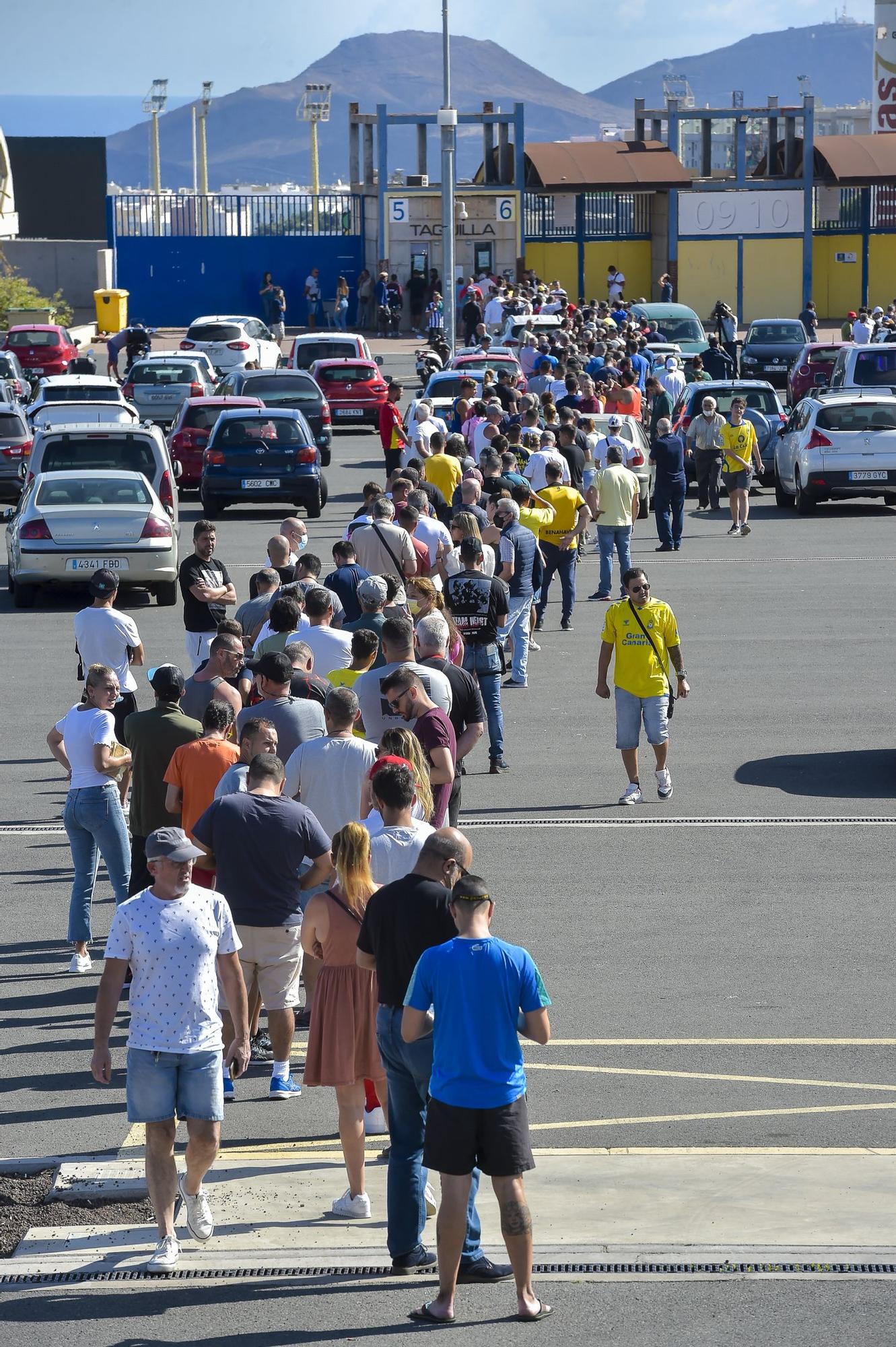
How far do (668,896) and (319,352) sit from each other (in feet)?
100

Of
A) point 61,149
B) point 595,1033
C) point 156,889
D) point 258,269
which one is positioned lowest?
point 595,1033

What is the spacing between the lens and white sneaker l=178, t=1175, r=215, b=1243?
689 cm

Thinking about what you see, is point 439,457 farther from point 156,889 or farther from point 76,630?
point 156,889

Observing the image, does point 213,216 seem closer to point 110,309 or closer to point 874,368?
point 110,309

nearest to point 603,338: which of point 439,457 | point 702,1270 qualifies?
point 439,457

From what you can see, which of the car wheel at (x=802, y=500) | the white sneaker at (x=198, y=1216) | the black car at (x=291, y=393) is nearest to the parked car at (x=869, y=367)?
the car wheel at (x=802, y=500)

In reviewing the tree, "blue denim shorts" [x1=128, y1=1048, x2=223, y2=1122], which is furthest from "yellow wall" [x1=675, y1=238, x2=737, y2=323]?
"blue denim shorts" [x1=128, y1=1048, x2=223, y2=1122]

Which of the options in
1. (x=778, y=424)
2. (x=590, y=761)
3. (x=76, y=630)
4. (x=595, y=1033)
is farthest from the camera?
(x=778, y=424)

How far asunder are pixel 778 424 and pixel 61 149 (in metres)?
43.7

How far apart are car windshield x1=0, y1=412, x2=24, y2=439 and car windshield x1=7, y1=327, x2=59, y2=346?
656 inches

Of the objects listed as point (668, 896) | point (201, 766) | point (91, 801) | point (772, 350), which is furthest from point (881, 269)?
point (201, 766)

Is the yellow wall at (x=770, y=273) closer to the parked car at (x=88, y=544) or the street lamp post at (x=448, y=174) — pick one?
the street lamp post at (x=448, y=174)

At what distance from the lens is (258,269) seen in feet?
208

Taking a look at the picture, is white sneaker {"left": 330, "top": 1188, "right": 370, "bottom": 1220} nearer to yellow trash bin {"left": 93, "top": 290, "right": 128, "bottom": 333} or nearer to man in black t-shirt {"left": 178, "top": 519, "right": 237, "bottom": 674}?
man in black t-shirt {"left": 178, "top": 519, "right": 237, "bottom": 674}
